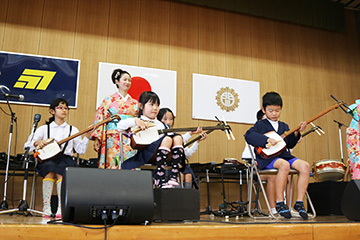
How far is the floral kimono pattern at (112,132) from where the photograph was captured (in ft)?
10.8

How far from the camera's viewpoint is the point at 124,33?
17.6 feet

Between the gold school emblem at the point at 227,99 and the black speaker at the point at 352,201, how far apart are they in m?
3.38

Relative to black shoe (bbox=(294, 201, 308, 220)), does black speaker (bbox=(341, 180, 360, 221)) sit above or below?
above

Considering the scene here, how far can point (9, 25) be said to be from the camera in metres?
4.89

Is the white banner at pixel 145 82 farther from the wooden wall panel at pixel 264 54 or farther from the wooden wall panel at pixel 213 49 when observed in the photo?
the wooden wall panel at pixel 264 54

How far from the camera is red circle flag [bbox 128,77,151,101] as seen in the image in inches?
A: 202

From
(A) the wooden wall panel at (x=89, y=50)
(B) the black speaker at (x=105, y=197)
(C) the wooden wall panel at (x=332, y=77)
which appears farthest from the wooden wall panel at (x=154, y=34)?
(B) the black speaker at (x=105, y=197)

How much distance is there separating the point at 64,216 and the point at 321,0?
616cm

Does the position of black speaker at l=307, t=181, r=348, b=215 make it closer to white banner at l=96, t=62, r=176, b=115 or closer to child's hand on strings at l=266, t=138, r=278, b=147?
child's hand on strings at l=266, t=138, r=278, b=147

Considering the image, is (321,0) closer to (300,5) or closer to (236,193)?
(300,5)

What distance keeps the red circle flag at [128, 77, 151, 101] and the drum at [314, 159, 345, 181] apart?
8.43 ft

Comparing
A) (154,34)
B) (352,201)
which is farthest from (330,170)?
(154,34)

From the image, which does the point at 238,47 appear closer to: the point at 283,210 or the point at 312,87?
the point at 312,87

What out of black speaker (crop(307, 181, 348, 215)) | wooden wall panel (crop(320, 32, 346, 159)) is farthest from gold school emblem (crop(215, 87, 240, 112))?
black speaker (crop(307, 181, 348, 215))
